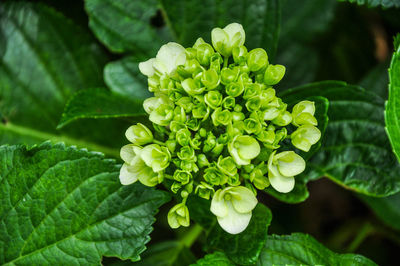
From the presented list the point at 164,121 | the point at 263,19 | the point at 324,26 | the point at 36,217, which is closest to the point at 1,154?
the point at 36,217

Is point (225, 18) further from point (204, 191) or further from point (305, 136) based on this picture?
point (204, 191)

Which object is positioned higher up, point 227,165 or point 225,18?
point 225,18

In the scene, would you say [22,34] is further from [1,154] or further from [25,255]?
[25,255]

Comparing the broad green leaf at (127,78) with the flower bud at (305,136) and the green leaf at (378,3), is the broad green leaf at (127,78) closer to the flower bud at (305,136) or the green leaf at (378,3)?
the flower bud at (305,136)

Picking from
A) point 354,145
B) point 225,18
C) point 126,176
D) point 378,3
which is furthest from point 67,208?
point 378,3

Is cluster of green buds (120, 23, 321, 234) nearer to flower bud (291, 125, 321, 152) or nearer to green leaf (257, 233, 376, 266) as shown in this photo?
flower bud (291, 125, 321, 152)

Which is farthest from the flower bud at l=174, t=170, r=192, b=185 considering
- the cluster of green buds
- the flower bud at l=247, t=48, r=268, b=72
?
the flower bud at l=247, t=48, r=268, b=72
